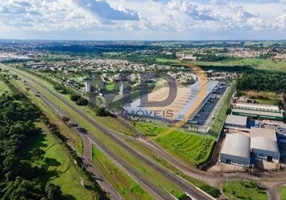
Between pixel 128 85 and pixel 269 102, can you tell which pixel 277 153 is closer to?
pixel 269 102

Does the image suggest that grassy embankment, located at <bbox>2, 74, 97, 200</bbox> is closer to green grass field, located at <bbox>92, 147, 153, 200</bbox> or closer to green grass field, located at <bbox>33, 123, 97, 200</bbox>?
green grass field, located at <bbox>33, 123, 97, 200</bbox>

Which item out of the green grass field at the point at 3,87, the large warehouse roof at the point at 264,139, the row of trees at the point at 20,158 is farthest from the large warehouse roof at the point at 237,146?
the green grass field at the point at 3,87

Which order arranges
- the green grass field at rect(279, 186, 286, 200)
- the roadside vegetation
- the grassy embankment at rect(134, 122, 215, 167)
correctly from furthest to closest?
1. the roadside vegetation
2. the grassy embankment at rect(134, 122, 215, 167)
3. the green grass field at rect(279, 186, 286, 200)

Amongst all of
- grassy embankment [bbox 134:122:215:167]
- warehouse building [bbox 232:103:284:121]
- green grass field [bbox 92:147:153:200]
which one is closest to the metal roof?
warehouse building [bbox 232:103:284:121]

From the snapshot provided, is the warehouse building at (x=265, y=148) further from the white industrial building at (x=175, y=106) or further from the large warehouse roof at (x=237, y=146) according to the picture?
the white industrial building at (x=175, y=106)

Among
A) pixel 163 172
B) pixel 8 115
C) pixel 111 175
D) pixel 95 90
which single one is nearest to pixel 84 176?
pixel 111 175

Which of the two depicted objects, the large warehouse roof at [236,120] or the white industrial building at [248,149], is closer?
the white industrial building at [248,149]
